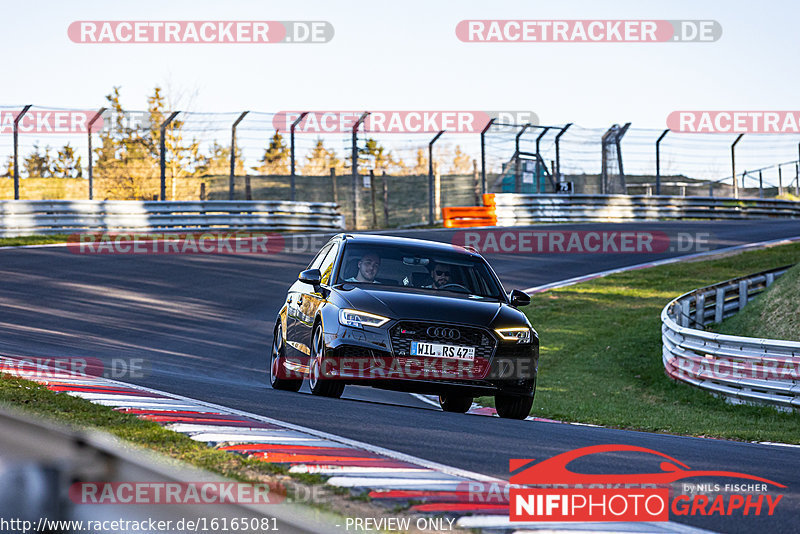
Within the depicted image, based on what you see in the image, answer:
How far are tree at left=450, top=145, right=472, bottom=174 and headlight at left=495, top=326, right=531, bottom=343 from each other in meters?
25.3

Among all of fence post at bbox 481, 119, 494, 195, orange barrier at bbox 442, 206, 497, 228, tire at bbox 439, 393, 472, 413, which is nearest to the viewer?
tire at bbox 439, 393, 472, 413

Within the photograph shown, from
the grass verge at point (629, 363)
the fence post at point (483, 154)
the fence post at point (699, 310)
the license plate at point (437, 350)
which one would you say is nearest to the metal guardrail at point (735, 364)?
the grass verge at point (629, 363)

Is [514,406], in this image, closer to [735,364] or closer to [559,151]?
[735,364]

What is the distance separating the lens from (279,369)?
33.8 feet

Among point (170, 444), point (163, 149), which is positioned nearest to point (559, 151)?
point (163, 149)

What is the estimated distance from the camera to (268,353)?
1372 centimetres

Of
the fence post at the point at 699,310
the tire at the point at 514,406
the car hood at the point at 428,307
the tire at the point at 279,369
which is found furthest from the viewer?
the fence post at the point at 699,310

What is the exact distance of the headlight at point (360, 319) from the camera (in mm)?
8305

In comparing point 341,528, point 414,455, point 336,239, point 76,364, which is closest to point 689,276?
point 336,239

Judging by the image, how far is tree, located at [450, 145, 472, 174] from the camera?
35.0 meters

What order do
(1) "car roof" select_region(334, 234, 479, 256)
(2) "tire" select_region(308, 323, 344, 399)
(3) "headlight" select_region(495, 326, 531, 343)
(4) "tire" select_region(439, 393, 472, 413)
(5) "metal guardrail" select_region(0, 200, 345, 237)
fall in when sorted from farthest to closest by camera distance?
(5) "metal guardrail" select_region(0, 200, 345, 237) → (4) "tire" select_region(439, 393, 472, 413) → (1) "car roof" select_region(334, 234, 479, 256) → (2) "tire" select_region(308, 323, 344, 399) → (3) "headlight" select_region(495, 326, 531, 343)

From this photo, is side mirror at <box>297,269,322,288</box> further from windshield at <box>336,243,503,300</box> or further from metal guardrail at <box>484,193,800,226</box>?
metal guardrail at <box>484,193,800,226</box>

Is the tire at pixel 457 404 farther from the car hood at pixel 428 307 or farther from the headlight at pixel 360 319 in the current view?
the headlight at pixel 360 319

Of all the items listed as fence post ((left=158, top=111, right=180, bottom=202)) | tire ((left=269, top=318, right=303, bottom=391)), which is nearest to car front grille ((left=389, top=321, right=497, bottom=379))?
tire ((left=269, top=318, right=303, bottom=391))
